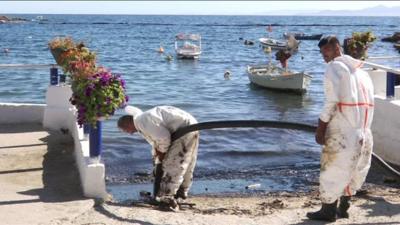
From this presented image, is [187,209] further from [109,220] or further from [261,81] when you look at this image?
[261,81]

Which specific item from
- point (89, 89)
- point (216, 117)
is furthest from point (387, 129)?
point (216, 117)

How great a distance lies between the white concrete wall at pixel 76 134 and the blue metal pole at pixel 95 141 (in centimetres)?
13

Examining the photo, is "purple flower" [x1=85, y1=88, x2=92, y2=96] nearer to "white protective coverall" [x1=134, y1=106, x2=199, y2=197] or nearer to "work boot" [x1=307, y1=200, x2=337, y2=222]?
"white protective coverall" [x1=134, y1=106, x2=199, y2=197]

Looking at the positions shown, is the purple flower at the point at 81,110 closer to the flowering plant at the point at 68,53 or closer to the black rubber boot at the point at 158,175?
the black rubber boot at the point at 158,175

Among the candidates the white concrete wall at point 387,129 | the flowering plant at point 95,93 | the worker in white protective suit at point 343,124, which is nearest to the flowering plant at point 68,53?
the flowering plant at point 95,93

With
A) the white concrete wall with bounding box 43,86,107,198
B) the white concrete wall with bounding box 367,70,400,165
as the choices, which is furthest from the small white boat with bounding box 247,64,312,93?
the white concrete wall with bounding box 43,86,107,198

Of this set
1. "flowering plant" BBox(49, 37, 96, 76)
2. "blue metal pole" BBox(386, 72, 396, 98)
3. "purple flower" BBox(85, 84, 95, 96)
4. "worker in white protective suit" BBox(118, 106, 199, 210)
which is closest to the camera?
"worker in white protective suit" BBox(118, 106, 199, 210)

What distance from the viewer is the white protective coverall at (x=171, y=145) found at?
22.0 ft

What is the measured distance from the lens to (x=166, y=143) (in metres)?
6.71

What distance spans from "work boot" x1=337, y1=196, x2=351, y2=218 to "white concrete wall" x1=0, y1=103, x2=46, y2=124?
5937 millimetres

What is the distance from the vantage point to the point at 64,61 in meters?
9.23

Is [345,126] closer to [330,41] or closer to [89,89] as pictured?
[330,41]

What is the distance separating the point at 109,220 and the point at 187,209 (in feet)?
3.71

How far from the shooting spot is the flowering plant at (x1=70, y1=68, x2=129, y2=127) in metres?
6.82
